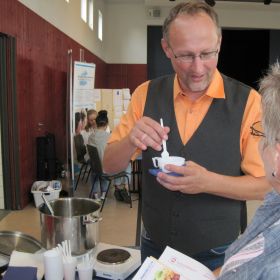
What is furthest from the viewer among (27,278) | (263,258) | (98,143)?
(98,143)

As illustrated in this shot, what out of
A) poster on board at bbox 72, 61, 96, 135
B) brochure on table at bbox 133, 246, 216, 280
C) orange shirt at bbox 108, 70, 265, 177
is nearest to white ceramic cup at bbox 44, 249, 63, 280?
brochure on table at bbox 133, 246, 216, 280

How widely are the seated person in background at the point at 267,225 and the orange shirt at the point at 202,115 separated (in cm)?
38

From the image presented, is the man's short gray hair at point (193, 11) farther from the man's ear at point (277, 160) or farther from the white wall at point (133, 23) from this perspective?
the white wall at point (133, 23)

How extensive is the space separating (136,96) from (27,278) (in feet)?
2.71

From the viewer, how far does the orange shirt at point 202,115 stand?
1.32 metres

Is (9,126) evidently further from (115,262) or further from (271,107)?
(271,107)

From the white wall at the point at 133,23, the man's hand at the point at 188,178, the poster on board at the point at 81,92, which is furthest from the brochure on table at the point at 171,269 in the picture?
the white wall at the point at 133,23

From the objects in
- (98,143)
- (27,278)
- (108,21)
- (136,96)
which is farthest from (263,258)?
(108,21)

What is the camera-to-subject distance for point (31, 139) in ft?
16.7

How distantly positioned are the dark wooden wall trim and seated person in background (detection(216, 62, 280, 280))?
3.87m

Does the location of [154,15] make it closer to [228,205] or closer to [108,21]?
[108,21]

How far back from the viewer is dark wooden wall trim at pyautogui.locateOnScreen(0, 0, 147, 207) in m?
4.59

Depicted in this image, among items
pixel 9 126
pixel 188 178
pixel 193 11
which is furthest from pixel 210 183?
pixel 9 126

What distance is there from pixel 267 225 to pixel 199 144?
0.53 m
